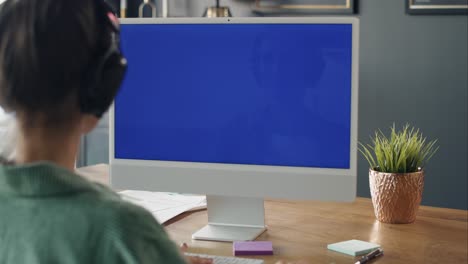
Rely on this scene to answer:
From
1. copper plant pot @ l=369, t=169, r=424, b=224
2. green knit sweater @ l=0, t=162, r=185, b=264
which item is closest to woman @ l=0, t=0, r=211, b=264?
green knit sweater @ l=0, t=162, r=185, b=264

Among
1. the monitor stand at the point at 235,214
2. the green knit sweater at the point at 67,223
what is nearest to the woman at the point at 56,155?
the green knit sweater at the point at 67,223

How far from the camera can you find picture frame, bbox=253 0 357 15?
3.35 meters

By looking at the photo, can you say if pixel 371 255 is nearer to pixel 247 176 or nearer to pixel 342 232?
pixel 342 232

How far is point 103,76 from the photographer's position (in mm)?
901

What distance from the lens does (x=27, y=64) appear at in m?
0.82

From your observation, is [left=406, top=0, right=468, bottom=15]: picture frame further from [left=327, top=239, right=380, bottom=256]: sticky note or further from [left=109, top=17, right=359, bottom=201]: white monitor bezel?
[left=327, top=239, right=380, bottom=256]: sticky note

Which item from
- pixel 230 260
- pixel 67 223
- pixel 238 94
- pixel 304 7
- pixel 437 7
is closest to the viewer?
pixel 67 223

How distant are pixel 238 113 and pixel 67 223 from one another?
83 centimetres

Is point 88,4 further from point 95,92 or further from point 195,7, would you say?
point 195,7

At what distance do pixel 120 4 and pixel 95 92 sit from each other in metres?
3.06

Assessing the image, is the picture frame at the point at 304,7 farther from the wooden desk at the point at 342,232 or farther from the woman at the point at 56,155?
the woman at the point at 56,155

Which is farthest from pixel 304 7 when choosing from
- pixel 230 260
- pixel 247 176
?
pixel 230 260

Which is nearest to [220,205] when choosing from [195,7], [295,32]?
[295,32]

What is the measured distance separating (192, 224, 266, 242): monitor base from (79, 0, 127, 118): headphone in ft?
2.28
